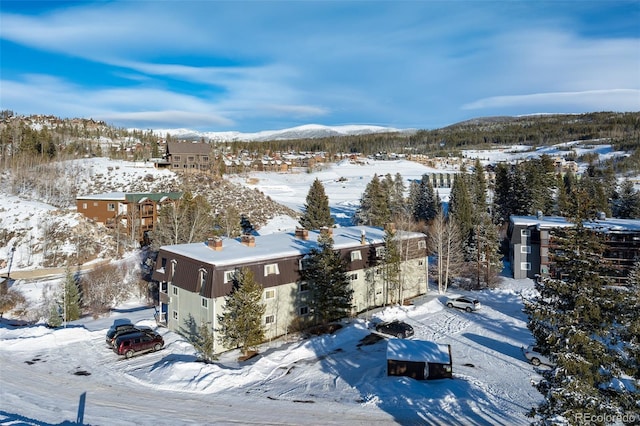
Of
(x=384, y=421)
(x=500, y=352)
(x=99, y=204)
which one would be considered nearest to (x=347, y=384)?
(x=384, y=421)

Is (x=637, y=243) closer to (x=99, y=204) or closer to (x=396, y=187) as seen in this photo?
(x=396, y=187)

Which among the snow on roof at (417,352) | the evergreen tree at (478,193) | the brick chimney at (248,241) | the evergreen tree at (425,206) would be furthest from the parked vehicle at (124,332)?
the evergreen tree at (425,206)

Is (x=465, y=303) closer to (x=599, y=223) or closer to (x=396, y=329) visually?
(x=396, y=329)

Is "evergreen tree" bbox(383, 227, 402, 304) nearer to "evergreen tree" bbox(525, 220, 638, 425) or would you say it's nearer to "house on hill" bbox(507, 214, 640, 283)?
"house on hill" bbox(507, 214, 640, 283)

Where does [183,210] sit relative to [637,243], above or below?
above

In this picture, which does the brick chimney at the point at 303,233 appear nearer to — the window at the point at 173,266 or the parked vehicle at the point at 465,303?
the window at the point at 173,266

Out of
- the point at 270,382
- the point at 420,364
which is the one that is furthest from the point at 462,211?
the point at 270,382
